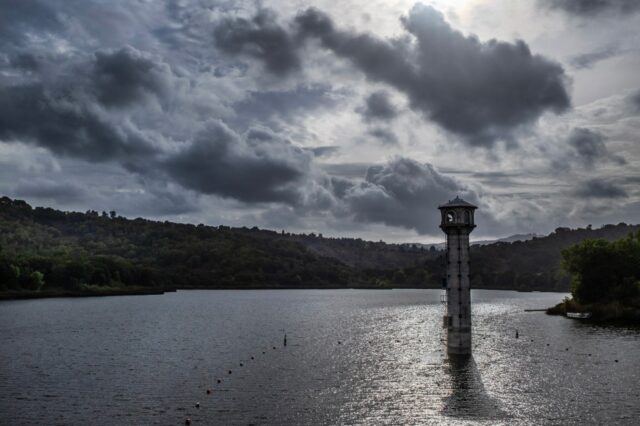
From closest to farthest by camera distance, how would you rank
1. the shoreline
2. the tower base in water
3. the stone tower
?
the stone tower
the tower base in water
the shoreline

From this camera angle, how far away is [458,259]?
86.6 metres

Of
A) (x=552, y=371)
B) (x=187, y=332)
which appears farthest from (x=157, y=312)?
(x=552, y=371)

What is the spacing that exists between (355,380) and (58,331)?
8367cm

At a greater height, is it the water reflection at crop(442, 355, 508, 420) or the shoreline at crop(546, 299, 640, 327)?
the shoreline at crop(546, 299, 640, 327)

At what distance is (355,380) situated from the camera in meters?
77.6

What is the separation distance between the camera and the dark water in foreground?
59938mm

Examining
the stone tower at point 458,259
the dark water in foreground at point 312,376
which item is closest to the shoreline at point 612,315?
the dark water in foreground at point 312,376

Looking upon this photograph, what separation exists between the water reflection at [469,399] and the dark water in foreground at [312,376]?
0.17m

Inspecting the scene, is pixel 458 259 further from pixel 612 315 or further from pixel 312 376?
pixel 612 315

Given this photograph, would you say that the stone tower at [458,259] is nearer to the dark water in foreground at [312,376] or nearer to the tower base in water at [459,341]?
the tower base in water at [459,341]

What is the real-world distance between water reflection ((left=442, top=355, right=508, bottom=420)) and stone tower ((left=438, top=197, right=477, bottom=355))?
7.58 metres

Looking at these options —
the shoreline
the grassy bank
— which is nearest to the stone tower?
the shoreline

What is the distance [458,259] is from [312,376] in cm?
2737

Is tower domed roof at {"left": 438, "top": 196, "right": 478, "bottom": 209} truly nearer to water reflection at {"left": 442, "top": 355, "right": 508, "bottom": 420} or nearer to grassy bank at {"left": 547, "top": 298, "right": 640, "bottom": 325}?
water reflection at {"left": 442, "top": 355, "right": 508, "bottom": 420}
